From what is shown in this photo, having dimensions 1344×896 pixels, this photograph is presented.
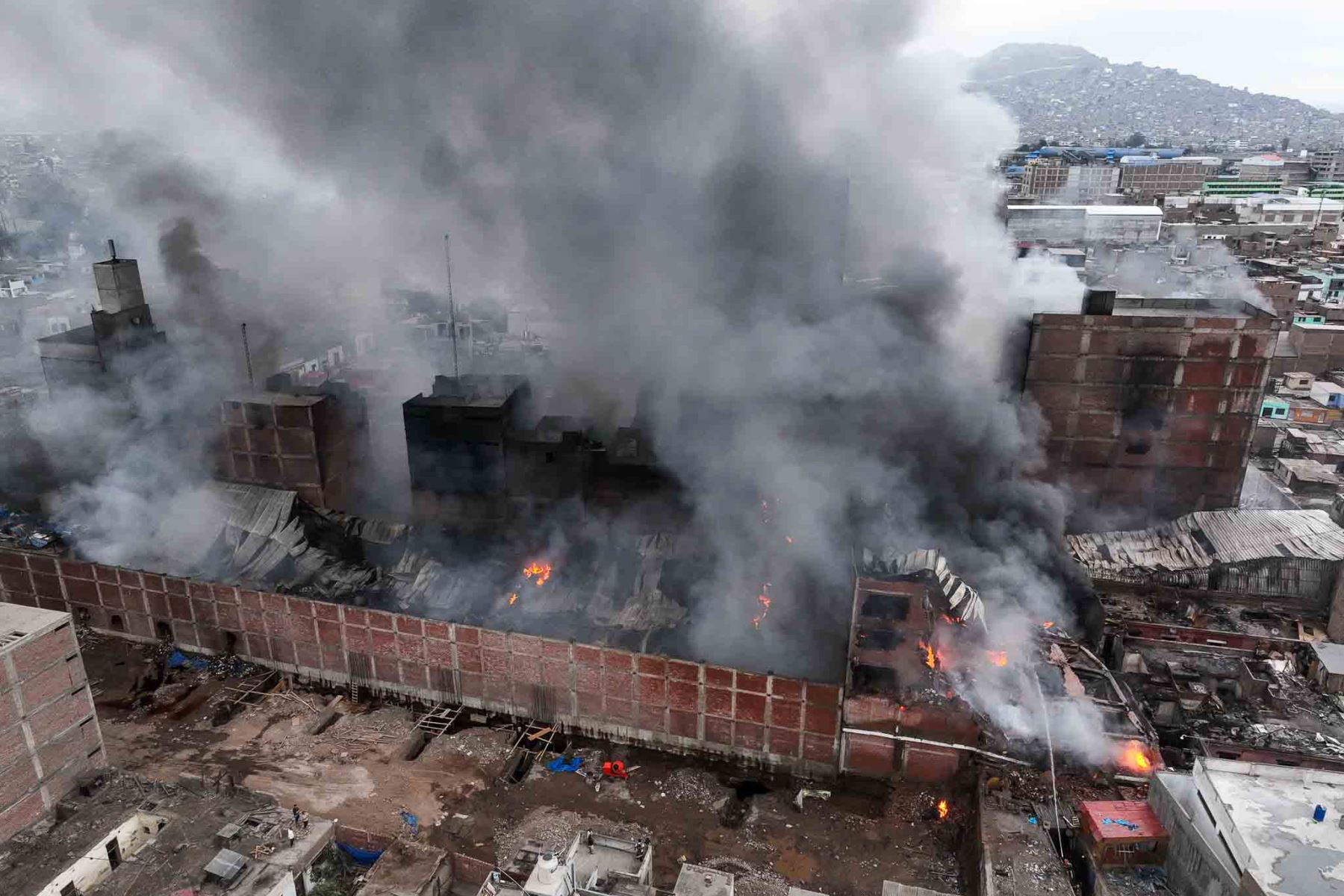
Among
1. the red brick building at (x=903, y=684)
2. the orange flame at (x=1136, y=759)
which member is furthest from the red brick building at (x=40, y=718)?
the orange flame at (x=1136, y=759)

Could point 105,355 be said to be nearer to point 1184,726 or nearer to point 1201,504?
point 1184,726

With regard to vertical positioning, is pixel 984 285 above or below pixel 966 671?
above

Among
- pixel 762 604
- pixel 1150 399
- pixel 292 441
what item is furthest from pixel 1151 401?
pixel 292 441

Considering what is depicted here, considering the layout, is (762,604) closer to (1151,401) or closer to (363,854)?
(363,854)

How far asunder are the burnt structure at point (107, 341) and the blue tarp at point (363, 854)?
65.3 ft

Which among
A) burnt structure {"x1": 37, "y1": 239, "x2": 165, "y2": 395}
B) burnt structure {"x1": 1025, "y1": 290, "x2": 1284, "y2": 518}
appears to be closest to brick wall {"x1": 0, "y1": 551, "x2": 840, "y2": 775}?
burnt structure {"x1": 37, "y1": 239, "x2": 165, "y2": 395}

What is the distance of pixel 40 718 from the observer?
52.4 feet

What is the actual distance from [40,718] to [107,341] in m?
16.5

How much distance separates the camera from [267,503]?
25344 millimetres

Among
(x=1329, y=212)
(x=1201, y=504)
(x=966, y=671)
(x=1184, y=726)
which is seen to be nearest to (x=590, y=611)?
(x=966, y=671)

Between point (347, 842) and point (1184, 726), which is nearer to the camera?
point (347, 842)

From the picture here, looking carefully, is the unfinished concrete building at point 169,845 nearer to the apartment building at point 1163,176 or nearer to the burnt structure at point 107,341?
the burnt structure at point 107,341

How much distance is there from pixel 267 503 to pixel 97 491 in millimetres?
5625

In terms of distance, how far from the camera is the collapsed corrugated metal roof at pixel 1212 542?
75.6ft
